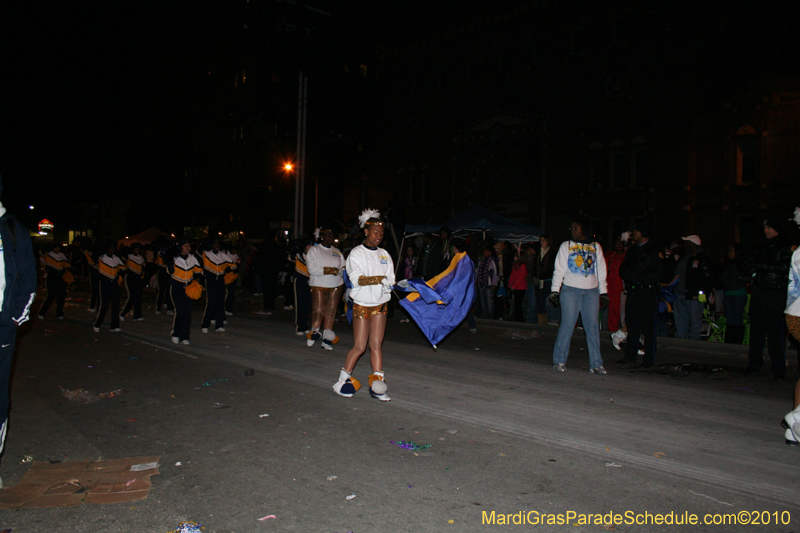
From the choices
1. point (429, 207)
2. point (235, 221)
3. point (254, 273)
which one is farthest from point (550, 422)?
point (235, 221)

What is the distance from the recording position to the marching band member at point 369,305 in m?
6.66

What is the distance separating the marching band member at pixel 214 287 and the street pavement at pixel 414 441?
2.85 meters

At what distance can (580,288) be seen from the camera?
27.5 feet

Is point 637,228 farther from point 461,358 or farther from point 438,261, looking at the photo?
point 438,261

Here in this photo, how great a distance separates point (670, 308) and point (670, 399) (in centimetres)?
628

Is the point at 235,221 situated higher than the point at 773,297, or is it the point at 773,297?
the point at 235,221

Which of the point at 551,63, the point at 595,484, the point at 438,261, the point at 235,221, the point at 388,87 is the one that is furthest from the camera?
the point at 235,221

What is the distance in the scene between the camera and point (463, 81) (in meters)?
32.2

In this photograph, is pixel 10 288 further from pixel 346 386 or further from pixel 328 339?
pixel 328 339

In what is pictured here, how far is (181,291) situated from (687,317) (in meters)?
9.82

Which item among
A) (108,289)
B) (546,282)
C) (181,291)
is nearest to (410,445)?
(181,291)

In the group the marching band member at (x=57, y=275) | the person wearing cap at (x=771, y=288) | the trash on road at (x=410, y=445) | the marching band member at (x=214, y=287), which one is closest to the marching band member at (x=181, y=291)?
the marching band member at (x=214, y=287)

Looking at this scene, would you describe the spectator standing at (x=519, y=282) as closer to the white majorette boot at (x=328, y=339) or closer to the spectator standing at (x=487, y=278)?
the spectator standing at (x=487, y=278)

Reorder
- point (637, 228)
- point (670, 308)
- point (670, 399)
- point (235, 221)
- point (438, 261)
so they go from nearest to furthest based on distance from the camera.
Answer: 1. point (670, 399)
2. point (637, 228)
3. point (670, 308)
4. point (438, 261)
5. point (235, 221)
